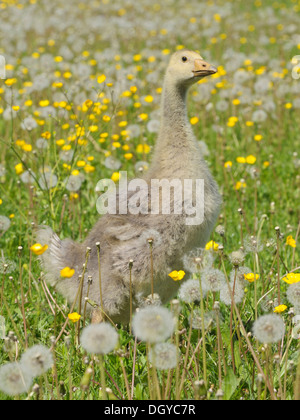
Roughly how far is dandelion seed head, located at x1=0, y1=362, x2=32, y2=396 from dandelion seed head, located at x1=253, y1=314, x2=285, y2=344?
3.46 feet

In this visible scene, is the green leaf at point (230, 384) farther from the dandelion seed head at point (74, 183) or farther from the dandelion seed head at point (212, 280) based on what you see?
the dandelion seed head at point (74, 183)

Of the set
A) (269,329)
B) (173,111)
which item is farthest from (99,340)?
(173,111)

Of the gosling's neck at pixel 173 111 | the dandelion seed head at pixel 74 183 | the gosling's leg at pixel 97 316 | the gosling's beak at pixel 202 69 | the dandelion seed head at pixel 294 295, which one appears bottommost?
the gosling's leg at pixel 97 316

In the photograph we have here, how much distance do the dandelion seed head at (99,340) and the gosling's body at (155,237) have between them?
1.02m

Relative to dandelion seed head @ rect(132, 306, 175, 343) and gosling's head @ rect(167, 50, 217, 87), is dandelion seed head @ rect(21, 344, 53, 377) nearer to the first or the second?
dandelion seed head @ rect(132, 306, 175, 343)

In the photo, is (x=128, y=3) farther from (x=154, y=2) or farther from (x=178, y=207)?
(x=178, y=207)

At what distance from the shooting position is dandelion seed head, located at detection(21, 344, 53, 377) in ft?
8.50

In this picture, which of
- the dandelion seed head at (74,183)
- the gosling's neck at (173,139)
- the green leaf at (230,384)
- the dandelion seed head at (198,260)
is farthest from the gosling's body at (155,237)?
the dandelion seed head at (74,183)

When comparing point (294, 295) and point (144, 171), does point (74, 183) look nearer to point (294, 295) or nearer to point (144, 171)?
point (144, 171)

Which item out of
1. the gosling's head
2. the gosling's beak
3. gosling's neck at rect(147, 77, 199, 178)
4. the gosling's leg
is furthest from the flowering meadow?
the gosling's beak

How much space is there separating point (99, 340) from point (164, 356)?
1.10 feet

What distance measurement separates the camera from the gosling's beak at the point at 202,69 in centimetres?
428

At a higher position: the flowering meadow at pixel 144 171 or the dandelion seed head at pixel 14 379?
the flowering meadow at pixel 144 171
